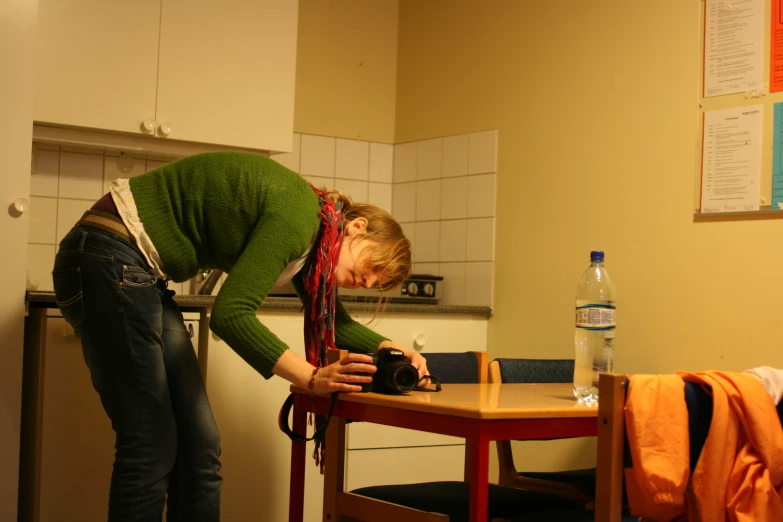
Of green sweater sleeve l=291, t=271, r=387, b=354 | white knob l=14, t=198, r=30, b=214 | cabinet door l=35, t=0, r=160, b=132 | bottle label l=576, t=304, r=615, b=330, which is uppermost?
cabinet door l=35, t=0, r=160, b=132

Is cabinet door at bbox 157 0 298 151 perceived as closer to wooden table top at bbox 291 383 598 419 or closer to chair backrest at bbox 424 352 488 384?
chair backrest at bbox 424 352 488 384

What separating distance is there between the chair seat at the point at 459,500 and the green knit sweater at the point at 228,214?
0.47 metres

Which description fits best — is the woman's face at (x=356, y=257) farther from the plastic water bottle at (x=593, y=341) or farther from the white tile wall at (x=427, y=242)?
the white tile wall at (x=427, y=242)

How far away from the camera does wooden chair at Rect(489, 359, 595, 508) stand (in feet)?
7.16

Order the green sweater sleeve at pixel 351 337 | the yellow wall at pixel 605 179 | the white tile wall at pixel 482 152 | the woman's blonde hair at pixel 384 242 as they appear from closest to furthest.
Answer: the woman's blonde hair at pixel 384 242, the green sweater sleeve at pixel 351 337, the yellow wall at pixel 605 179, the white tile wall at pixel 482 152

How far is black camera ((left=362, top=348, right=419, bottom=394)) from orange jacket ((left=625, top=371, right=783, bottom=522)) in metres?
0.45

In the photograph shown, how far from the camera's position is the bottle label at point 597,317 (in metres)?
1.67

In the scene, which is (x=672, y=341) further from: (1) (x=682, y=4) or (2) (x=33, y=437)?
(2) (x=33, y=437)

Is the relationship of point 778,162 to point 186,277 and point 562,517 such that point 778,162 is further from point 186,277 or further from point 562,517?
point 186,277

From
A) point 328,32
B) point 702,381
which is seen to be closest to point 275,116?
point 328,32

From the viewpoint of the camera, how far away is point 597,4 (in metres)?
2.91

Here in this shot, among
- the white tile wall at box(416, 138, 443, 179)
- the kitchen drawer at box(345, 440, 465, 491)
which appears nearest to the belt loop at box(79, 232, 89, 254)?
the kitchen drawer at box(345, 440, 465, 491)

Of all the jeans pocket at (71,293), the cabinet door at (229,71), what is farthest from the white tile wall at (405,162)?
the jeans pocket at (71,293)

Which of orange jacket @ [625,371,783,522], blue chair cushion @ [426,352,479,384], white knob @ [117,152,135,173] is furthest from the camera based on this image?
white knob @ [117,152,135,173]
